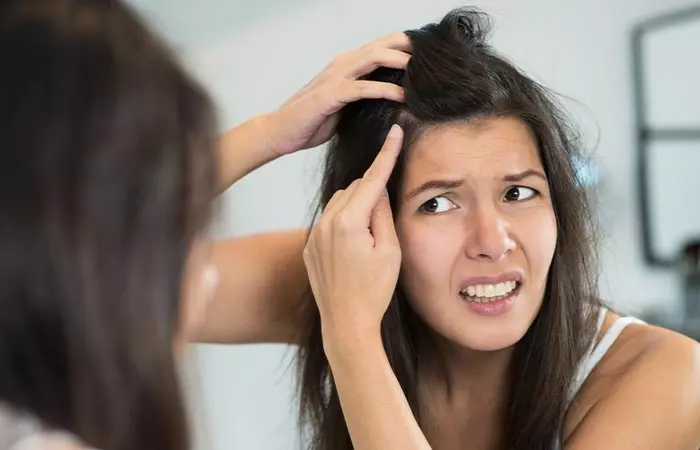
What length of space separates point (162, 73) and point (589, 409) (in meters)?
0.78

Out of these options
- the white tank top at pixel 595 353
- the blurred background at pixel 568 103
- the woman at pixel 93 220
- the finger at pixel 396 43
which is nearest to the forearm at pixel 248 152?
the finger at pixel 396 43

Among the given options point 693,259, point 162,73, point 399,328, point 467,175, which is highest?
point 162,73

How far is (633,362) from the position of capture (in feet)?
3.78

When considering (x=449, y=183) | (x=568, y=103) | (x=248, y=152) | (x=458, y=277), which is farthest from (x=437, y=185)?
(x=568, y=103)

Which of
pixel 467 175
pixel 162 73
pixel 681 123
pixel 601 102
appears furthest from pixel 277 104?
pixel 162 73

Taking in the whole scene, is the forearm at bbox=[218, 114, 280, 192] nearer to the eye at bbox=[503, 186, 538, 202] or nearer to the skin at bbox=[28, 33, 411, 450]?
the skin at bbox=[28, 33, 411, 450]

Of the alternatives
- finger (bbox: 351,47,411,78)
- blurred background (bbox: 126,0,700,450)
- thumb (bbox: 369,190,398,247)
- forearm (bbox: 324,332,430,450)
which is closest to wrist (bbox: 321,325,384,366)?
forearm (bbox: 324,332,430,450)

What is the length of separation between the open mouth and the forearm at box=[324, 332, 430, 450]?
17 cm

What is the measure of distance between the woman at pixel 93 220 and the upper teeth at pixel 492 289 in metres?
0.58

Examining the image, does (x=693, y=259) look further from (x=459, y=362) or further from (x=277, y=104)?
(x=459, y=362)

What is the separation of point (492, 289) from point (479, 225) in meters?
0.09

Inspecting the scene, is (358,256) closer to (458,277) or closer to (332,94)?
(458,277)

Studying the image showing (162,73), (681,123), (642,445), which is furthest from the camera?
(681,123)

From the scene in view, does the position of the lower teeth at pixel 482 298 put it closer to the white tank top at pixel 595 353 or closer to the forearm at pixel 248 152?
the white tank top at pixel 595 353
